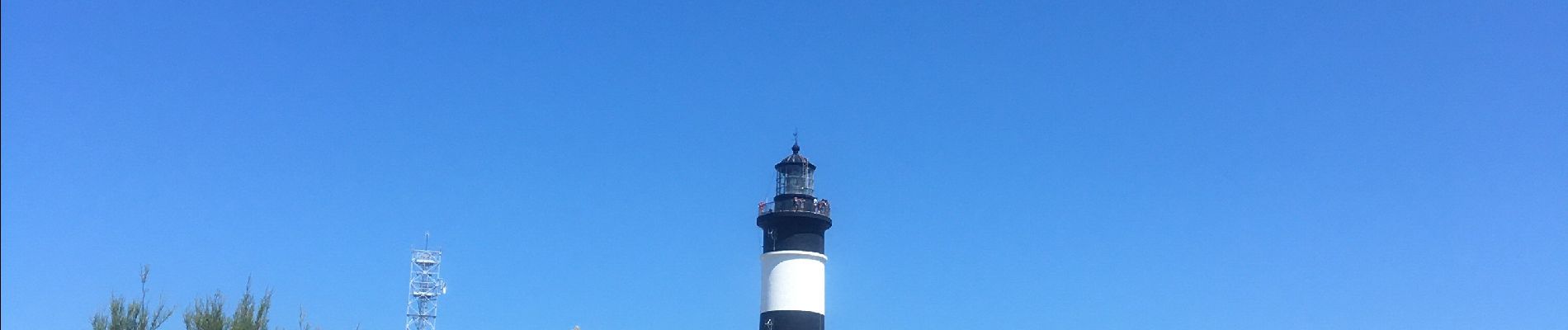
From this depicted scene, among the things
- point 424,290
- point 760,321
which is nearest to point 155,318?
point 760,321

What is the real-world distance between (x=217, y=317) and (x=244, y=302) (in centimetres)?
89

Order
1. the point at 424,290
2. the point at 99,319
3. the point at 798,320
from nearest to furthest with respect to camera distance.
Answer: the point at 99,319
the point at 798,320
the point at 424,290

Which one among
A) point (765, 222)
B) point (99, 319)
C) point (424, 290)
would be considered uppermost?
point (424, 290)

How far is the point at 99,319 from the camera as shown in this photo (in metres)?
45.3

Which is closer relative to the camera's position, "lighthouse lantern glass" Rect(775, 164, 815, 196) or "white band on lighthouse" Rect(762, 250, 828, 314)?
"white band on lighthouse" Rect(762, 250, 828, 314)

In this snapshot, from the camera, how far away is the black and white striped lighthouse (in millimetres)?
60312

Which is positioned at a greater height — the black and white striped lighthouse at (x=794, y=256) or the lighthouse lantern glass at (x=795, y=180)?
the lighthouse lantern glass at (x=795, y=180)

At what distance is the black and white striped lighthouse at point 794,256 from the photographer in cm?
6031

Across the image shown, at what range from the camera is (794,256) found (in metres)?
60.8

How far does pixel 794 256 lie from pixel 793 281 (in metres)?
0.95

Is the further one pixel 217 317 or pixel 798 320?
pixel 798 320

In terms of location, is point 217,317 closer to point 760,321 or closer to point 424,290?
point 760,321

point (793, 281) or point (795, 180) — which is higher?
point (795, 180)

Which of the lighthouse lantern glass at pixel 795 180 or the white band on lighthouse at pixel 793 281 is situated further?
the lighthouse lantern glass at pixel 795 180
